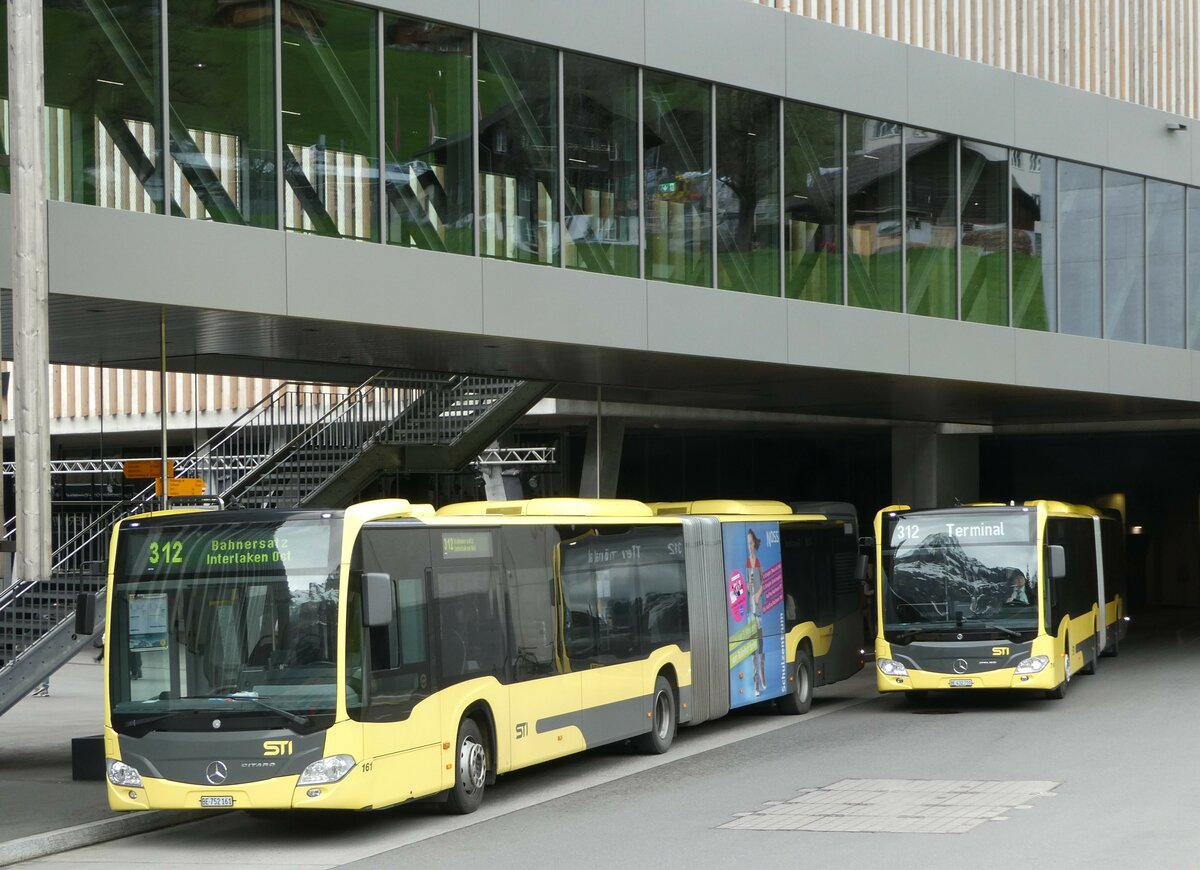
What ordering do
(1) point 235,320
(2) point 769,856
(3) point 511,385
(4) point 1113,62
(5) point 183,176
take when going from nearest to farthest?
1. (2) point 769,856
2. (5) point 183,176
3. (1) point 235,320
4. (3) point 511,385
5. (4) point 1113,62

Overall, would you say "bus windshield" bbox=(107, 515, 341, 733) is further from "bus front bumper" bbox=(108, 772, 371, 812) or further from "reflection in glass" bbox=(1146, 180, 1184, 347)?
"reflection in glass" bbox=(1146, 180, 1184, 347)

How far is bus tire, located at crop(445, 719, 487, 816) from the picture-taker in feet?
44.2

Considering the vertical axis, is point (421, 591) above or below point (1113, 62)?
below

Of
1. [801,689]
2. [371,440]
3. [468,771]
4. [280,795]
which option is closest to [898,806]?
[468,771]

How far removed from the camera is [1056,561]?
68.2 ft

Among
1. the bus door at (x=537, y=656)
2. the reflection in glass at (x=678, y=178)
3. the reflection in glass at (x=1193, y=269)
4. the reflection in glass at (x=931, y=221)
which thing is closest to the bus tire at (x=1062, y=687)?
the reflection in glass at (x=931, y=221)

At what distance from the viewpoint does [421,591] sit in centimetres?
1318

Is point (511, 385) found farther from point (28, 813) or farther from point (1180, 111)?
point (1180, 111)

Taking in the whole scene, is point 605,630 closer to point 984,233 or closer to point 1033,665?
point 1033,665

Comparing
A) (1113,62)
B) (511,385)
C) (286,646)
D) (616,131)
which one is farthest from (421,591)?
(1113,62)

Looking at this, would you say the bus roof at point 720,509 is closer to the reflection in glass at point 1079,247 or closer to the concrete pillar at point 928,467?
the reflection in glass at point 1079,247

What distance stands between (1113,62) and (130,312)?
24.4m

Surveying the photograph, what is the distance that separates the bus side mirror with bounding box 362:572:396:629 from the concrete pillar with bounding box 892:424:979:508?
912 inches

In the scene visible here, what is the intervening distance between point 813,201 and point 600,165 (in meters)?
4.19
